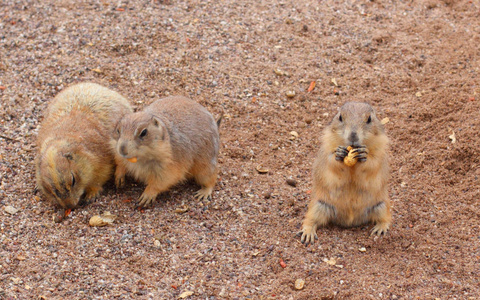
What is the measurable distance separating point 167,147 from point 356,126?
2153 mm

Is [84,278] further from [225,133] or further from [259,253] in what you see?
[225,133]

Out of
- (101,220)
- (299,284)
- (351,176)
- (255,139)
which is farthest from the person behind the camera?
(255,139)

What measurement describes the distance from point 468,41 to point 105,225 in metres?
6.94

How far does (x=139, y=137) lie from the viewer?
5.88m

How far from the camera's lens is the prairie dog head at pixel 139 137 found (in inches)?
228

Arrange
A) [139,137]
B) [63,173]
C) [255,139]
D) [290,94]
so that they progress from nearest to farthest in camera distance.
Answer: [139,137]
[63,173]
[255,139]
[290,94]

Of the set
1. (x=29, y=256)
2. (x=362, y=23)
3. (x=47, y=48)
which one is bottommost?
(x=29, y=256)

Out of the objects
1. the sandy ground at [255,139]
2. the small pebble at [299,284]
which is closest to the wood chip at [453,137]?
the sandy ground at [255,139]

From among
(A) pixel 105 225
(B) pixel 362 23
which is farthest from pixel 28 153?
(B) pixel 362 23

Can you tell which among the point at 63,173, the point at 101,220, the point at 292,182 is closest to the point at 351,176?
the point at 292,182

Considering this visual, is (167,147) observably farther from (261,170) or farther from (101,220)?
(261,170)

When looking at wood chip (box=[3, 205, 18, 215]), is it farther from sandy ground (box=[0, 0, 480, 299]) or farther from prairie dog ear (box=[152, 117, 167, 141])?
prairie dog ear (box=[152, 117, 167, 141])

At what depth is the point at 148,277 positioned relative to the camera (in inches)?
207

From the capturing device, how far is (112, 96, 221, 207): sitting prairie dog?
5898mm
